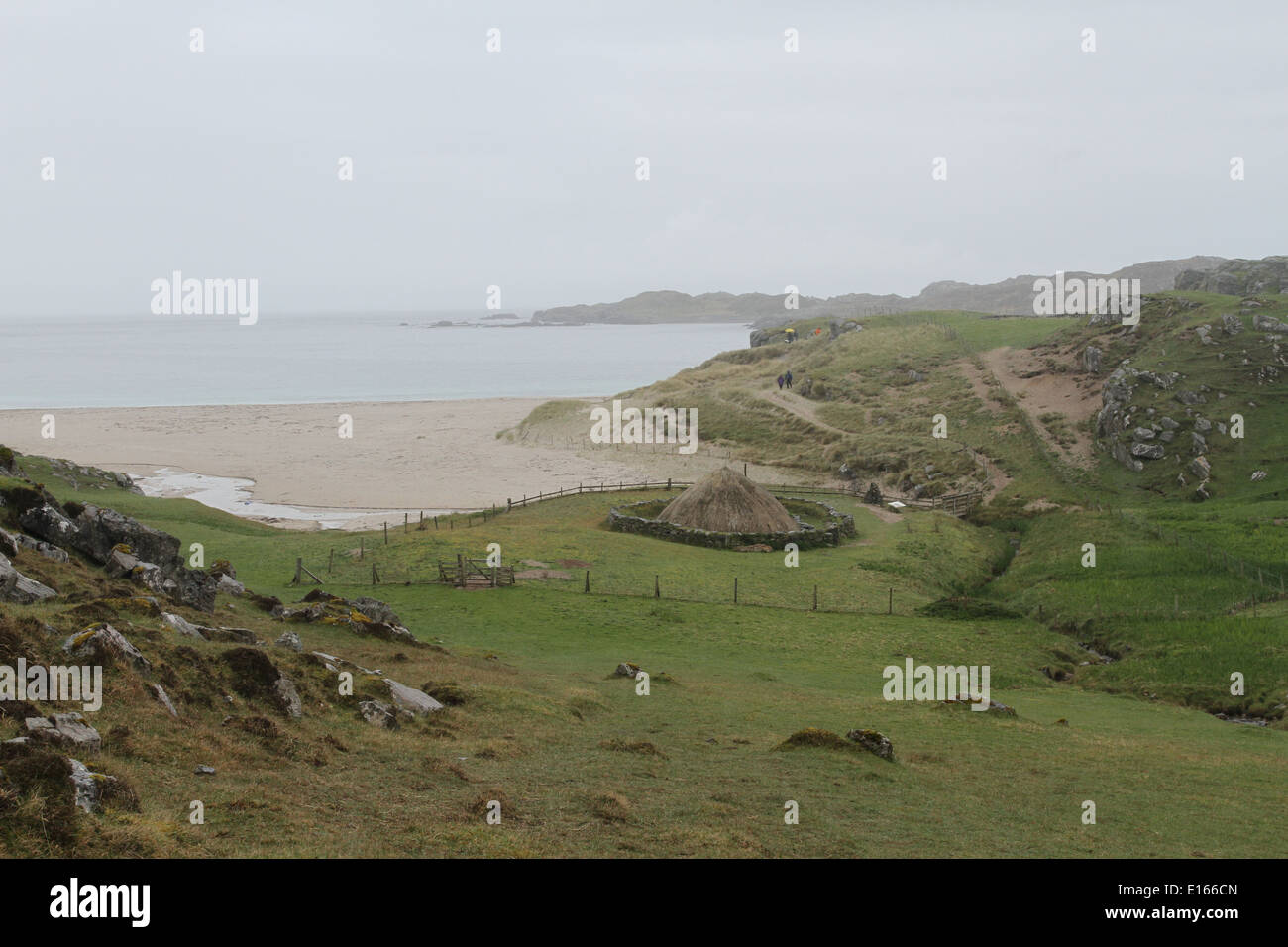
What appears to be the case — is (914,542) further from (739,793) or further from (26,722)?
(26,722)

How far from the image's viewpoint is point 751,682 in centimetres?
2831

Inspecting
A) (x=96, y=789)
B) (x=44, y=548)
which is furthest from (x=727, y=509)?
(x=96, y=789)

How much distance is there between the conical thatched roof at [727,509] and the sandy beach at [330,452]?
22.4m

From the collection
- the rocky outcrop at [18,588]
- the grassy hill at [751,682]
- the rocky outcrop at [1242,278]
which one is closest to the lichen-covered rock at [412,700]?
the grassy hill at [751,682]

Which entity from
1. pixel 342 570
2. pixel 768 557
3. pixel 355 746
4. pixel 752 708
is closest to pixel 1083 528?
pixel 768 557

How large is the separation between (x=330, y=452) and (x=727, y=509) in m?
56.2

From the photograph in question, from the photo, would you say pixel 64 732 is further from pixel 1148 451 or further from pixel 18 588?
pixel 1148 451

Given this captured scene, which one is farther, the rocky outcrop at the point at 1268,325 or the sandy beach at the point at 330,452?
the sandy beach at the point at 330,452

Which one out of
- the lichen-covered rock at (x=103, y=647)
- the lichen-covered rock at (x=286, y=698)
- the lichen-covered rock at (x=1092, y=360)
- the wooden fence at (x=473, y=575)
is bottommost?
the wooden fence at (x=473, y=575)

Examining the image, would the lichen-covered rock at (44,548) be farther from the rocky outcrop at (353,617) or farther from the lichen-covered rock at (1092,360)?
the lichen-covered rock at (1092,360)

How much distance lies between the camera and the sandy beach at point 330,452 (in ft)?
253
